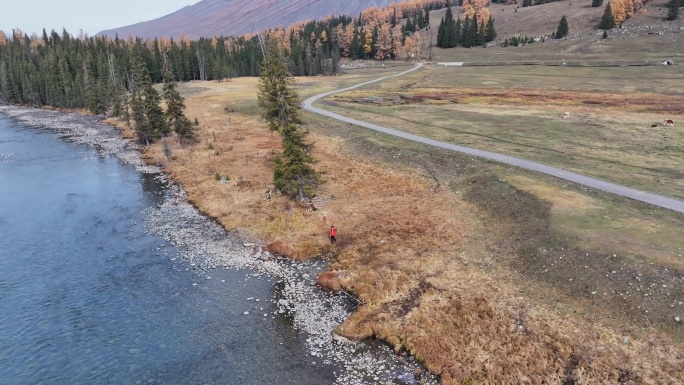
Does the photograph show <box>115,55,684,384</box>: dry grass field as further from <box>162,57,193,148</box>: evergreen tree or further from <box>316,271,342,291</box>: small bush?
<box>162,57,193,148</box>: evergreen tree

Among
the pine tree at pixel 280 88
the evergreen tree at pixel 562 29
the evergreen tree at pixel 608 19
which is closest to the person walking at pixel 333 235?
the pine tree at pixel 280 88

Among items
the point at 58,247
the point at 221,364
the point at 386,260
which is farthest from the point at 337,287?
the point at 58,247

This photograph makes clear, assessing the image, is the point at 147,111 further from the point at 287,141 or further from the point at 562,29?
the point at 562,29

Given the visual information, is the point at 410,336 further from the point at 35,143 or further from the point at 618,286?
the point at 35,143

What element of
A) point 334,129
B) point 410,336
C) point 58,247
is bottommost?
point 410,336

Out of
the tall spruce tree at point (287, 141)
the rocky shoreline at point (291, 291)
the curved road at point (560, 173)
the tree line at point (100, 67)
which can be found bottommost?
the rocky shoreline at point (291, 291)

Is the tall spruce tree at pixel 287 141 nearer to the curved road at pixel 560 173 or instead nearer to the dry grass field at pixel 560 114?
the curved road at pixel 560 173
